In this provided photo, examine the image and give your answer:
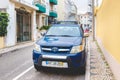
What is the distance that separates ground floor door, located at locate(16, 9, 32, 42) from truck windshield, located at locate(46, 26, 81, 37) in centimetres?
1020

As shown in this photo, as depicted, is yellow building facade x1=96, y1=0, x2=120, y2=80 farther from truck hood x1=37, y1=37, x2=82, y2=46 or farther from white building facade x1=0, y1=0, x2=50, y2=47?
white building facade x1=0, y1=0, x2=50, y2=47

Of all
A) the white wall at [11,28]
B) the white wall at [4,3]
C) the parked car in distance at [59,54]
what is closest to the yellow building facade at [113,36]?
the parked car in distance at [59,54]

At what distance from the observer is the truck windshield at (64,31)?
7.64m

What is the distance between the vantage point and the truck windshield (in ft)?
25.1

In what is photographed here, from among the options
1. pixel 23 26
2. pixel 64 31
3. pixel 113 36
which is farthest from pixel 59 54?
pixel 23 26

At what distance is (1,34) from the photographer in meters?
13.7

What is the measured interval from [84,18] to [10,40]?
209 feet

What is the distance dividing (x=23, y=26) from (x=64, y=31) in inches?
487

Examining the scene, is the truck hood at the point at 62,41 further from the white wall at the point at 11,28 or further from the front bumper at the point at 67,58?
the white wall at the point at 11,28

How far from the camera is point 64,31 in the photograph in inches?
310

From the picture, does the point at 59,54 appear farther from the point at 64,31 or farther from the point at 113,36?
the point at 113,36

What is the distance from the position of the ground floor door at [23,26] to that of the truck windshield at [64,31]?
1020cm

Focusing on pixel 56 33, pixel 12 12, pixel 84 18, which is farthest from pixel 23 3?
pixel 84 18

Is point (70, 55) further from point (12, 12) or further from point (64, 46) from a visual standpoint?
point (12, 12)
